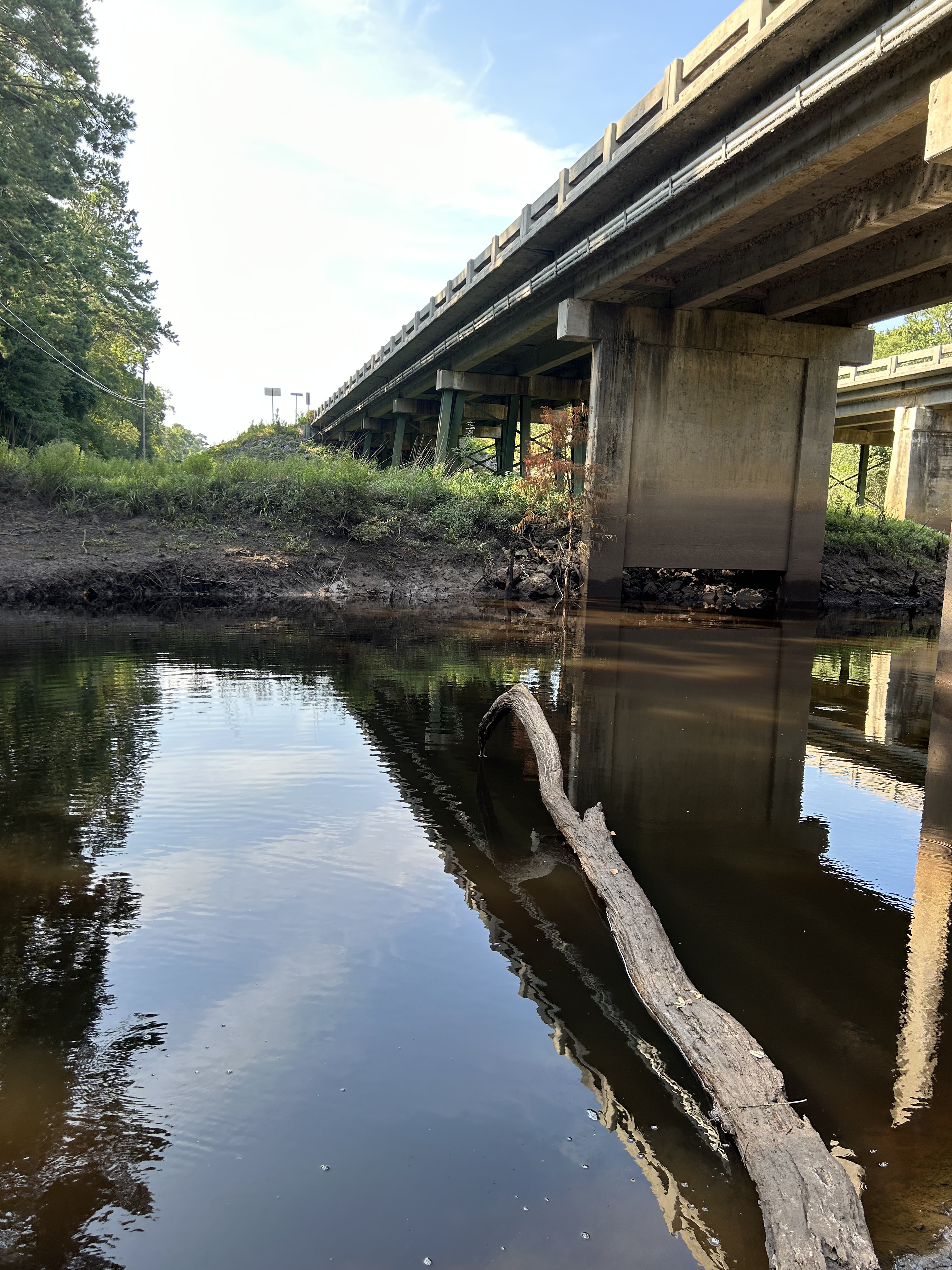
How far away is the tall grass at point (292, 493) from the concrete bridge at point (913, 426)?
75.1 ft

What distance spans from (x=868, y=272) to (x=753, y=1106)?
17252mm

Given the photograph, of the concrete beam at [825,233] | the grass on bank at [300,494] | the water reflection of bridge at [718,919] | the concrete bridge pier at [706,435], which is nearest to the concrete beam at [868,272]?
the concrete beam at [825,233]

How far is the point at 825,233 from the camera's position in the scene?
1430cm

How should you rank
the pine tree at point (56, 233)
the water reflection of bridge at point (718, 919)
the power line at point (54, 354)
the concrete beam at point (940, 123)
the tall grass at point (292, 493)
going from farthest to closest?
the power line at point (54, 354), the pine tree at point (56, 233), the tall grass at point (292, 493), the concrete beam at point (940, 123), the water reflection of bridge at point (718, 919)

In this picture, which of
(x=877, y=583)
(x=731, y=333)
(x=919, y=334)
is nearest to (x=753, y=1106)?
(x=731, y=333)

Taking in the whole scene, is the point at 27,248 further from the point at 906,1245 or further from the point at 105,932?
the point at 906,1245

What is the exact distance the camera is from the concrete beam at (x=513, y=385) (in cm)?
2922

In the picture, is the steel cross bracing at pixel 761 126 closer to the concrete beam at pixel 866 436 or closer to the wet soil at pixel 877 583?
the wet soil at pixel 877 583

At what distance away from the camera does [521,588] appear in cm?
2048

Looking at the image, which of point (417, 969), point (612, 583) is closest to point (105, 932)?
point (417, 969)

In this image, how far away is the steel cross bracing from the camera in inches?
364

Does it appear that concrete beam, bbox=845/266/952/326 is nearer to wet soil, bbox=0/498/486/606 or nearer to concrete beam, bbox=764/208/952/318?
concrete beam, bbox=764/208/952/318

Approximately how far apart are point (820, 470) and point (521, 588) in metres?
7.49

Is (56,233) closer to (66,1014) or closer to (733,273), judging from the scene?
(733,273)
